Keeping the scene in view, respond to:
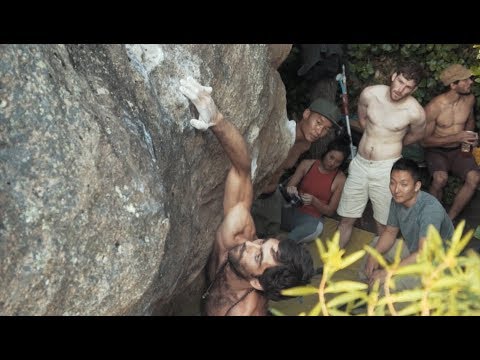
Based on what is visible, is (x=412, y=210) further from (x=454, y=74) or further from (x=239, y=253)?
(x=454, y=74)

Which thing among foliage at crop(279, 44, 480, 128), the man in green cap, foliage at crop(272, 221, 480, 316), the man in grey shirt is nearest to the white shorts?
the man in green cap

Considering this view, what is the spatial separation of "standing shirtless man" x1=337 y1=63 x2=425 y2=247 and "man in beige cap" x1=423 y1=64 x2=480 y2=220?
470 millimetres

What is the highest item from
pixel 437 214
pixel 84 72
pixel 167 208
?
pixel 84 72

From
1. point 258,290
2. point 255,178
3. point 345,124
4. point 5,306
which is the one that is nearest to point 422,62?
point 345,124

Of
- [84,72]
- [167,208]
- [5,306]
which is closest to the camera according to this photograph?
[5,306]

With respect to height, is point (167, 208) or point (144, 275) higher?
point (167, 208)

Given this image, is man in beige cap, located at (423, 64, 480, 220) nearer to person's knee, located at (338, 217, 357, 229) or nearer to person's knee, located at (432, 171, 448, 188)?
person's knee, located at (432, 171, 448, 188)

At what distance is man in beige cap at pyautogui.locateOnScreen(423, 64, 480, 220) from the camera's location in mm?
5891

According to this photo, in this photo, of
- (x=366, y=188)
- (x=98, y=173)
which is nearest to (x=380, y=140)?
(x=366, y=188)

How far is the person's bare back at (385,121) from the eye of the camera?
5324mm
